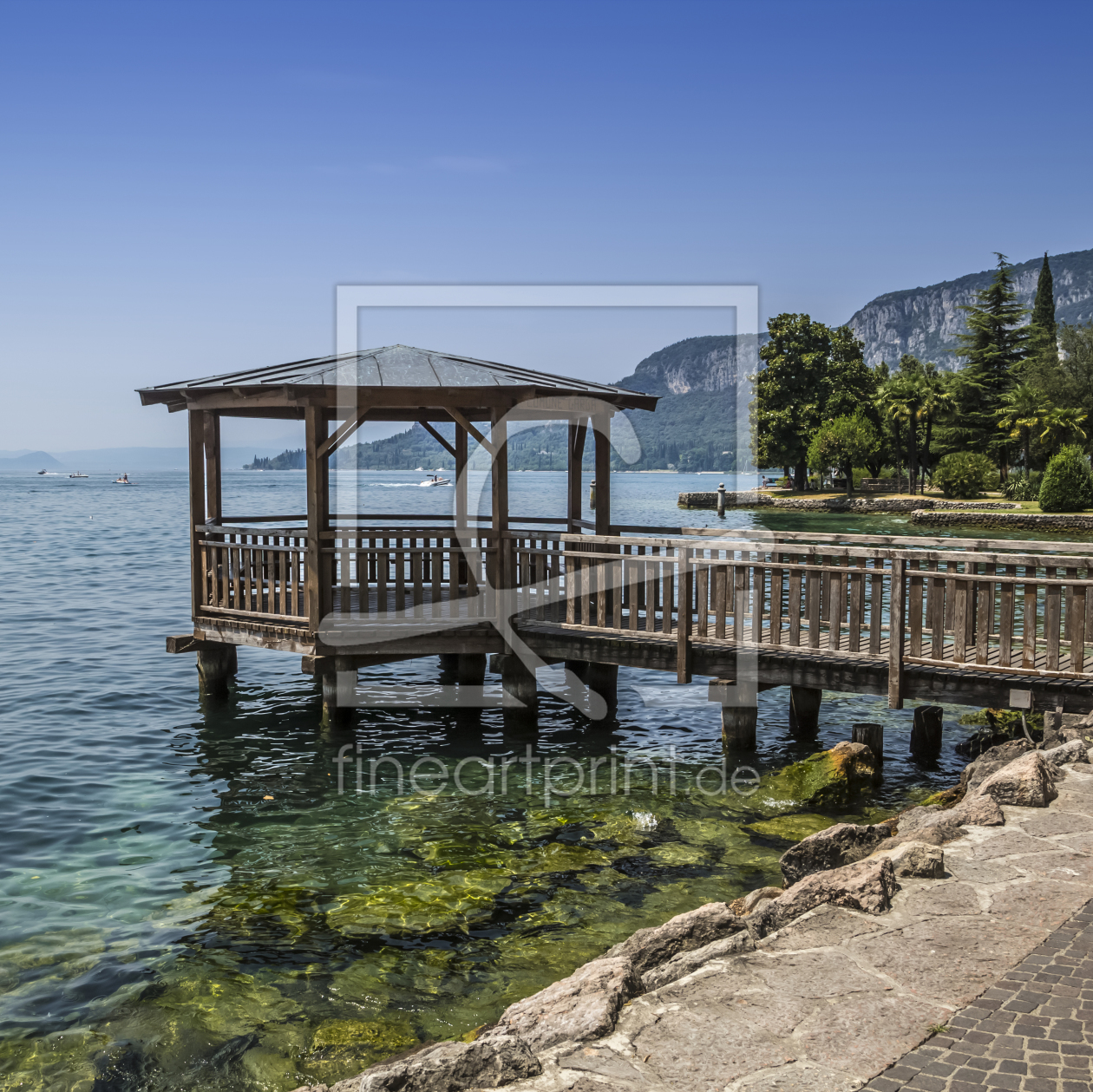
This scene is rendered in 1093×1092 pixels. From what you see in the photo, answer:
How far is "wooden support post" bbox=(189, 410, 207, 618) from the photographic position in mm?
13727

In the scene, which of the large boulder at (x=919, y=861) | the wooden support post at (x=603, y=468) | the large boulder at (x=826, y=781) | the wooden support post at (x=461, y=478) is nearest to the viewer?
the large boulder at (x=919, y=861)

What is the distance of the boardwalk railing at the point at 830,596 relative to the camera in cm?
985

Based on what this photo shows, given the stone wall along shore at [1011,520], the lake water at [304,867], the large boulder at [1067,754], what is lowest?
the lake water at [304,867]

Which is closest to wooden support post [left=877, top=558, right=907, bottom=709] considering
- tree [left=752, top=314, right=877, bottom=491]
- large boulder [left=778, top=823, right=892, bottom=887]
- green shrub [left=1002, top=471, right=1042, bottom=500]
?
large boulder [left=778, top=823, right=892, bottom=887]

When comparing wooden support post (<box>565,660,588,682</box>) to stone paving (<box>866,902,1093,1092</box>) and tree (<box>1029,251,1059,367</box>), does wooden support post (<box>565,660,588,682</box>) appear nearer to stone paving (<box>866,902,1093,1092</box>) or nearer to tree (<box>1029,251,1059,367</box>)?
stone paving (<box>866,902,1093,1092</box>)

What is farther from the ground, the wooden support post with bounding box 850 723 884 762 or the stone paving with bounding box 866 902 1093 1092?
the stone paving with bounding box 866 902 1093 1092

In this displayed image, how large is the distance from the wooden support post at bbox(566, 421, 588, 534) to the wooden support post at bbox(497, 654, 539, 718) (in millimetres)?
2241

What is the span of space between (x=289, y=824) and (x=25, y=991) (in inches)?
140

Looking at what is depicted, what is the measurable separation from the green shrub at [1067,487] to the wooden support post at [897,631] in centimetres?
4748

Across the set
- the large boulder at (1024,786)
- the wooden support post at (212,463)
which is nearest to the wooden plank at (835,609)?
the large boulder at (1024,786)

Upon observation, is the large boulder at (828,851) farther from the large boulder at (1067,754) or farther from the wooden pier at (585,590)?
the wooden pier at (585,590)

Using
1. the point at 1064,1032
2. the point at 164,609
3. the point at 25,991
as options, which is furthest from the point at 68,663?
the point at 1064,1032

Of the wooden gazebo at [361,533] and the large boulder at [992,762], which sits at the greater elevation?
the wooden gazebo at [361,533]

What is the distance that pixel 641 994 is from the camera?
474 cm
